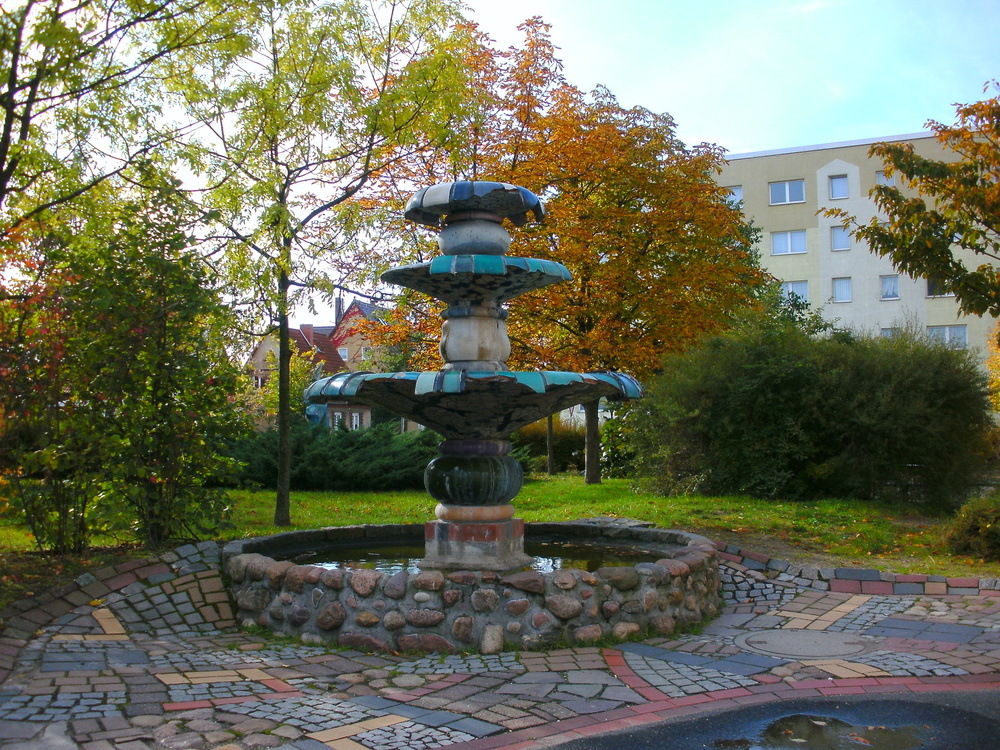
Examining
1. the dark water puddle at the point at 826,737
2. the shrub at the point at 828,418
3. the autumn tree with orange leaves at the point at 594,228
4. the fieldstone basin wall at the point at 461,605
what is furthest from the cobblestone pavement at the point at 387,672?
the autumn tree with orange leaves at the point at 594,228

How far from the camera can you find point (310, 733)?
4266 mm

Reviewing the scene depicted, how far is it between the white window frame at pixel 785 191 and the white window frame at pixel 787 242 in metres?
1.33

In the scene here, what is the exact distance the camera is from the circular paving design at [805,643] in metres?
5.95

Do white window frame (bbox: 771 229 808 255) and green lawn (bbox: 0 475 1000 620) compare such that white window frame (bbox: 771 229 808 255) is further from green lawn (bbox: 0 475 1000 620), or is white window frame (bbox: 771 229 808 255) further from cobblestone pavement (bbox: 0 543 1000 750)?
cobblestone pavement (bbox: 0 543 1000 750)

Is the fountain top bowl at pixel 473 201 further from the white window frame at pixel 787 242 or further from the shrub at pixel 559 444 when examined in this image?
the white window frame at pixel 787 242

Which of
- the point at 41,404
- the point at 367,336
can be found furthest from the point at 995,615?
the point at 367,336

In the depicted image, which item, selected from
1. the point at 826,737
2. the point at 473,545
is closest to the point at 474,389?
the point at 473,545

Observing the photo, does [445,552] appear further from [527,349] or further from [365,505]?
[527,349]

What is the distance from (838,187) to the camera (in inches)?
1474

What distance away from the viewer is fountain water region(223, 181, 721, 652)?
607 centimetres

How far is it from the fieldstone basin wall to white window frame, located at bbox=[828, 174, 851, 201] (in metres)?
34.6

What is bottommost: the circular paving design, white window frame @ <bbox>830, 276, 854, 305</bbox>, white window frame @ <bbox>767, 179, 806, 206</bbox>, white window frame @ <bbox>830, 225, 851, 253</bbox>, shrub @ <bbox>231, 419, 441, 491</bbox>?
the circular paving design

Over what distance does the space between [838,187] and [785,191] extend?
7.24 ft

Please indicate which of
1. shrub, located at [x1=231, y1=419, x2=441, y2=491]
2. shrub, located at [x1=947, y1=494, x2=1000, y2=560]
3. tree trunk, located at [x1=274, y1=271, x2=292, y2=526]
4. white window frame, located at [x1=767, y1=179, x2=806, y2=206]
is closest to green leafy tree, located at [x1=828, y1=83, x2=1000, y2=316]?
shrub, located at [x1=947, y1=494, x2=1000, y2=560]
